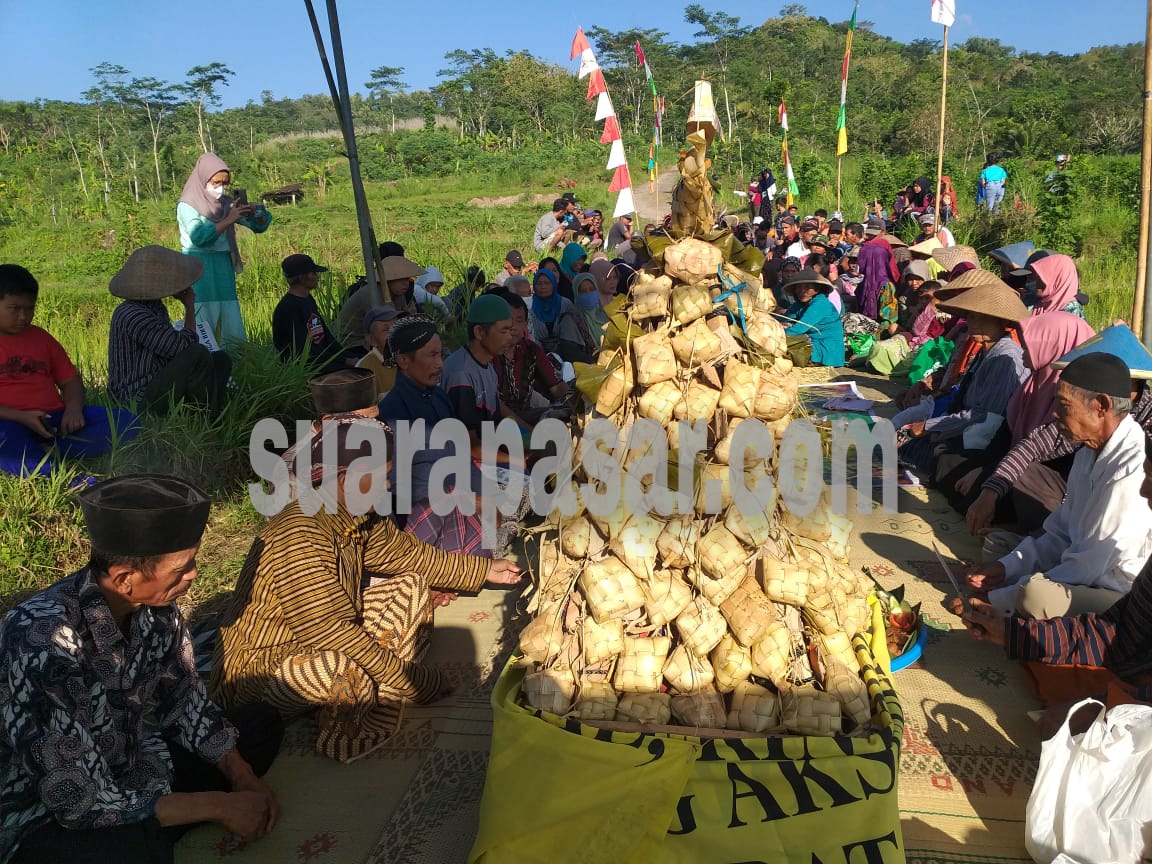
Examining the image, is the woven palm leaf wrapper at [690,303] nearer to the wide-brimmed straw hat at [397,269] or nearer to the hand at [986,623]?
the hand at [986,623]

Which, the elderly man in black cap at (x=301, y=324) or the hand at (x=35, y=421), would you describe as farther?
the elderly man in black cap at (x=301, y=324)

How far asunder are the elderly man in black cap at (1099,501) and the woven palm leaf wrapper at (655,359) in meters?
1.60

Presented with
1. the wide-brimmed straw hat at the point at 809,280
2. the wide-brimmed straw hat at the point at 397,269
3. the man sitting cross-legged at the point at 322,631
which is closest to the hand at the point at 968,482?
the man sitting cross-legged at the point at 322,631

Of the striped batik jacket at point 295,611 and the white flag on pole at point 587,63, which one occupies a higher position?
the white flag on pole at point 587,63

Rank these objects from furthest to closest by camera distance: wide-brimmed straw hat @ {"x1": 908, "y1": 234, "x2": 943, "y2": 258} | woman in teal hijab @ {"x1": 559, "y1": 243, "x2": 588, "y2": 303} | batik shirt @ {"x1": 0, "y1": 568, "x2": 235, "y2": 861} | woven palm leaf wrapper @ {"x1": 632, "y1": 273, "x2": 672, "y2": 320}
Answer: wide-brimmed straw hat @ {"x1": 908, "y1": 234, "x2": 943, "y2": 258} → woman in teal hijab @ {"x1": 559, "y1": 243, "x2": 588, "y2": 303} → woven palm leaf wrapper @ {"x1": 632, "y1": 273, "x2": 672, "y2": 320} → batik shirt @ {"x1": 0, "y1": 568, "x2": 235, "y2": 861}

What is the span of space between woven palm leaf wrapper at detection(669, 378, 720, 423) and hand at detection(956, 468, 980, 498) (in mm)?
2757

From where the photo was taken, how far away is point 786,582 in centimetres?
235

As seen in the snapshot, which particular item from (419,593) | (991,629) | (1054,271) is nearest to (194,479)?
(419,593)

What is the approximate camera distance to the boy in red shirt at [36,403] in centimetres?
398

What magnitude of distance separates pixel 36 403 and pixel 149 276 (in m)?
0.92

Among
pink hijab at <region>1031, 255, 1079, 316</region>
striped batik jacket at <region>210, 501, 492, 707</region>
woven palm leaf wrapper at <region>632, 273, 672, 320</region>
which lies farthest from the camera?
pink hijab at <region>1031, 255, 1079, 316</region>

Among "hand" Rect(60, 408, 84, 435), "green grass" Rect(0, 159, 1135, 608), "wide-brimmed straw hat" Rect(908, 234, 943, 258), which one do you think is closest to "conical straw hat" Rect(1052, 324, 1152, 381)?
"green grass" Rect(0, 159, 1135, 608)

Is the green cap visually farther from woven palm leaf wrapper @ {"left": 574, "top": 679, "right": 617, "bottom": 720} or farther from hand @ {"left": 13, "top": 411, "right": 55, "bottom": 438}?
woven palm leaf wrapper @ {"left": 574, "top": 679, "right": 617, "bottom": 720}

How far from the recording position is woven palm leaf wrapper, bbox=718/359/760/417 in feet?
7.85
